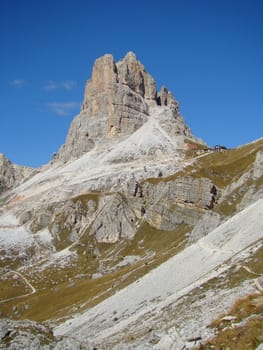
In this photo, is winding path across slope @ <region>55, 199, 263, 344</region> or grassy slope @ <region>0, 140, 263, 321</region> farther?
grassy slope @ <region>0, 140, 263, 321</region>

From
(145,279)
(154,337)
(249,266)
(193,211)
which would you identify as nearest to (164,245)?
(193,211)

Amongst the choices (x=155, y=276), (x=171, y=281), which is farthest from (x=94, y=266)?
(x=171, y=281)

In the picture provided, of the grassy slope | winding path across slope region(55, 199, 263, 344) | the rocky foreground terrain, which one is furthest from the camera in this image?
the grassy slope

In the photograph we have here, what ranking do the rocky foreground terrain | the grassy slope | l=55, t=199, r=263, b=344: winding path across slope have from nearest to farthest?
the rocky foreground terrain
l=55, t=199, r=263, b=344: winding path across slope
the grassy slope

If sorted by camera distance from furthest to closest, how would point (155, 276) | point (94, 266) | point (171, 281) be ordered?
point (94, 266), point (155, 276), point (171, 281)

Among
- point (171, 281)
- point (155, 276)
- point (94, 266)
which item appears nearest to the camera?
point (171, 281)

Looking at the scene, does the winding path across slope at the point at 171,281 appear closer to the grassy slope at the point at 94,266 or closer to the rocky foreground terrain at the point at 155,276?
the rocky foreground terrain at the point at 155,276

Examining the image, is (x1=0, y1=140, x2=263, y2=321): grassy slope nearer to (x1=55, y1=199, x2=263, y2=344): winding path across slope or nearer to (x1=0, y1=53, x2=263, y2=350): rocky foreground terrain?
(x1=0, y1=53, x2=263, y2=350): rocky foreground terrain

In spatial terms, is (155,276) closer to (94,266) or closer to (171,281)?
(171,281)

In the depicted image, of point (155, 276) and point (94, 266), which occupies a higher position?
point (94, 266)

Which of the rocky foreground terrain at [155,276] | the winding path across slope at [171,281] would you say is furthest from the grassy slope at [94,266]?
the winding path across slope at [171,281]

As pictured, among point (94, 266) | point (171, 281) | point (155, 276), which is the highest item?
point (94, 266)

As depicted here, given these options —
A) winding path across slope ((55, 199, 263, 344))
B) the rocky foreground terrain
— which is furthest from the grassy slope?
winding path across slope ((55, 199, 263, 344))

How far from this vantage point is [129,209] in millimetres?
197625
